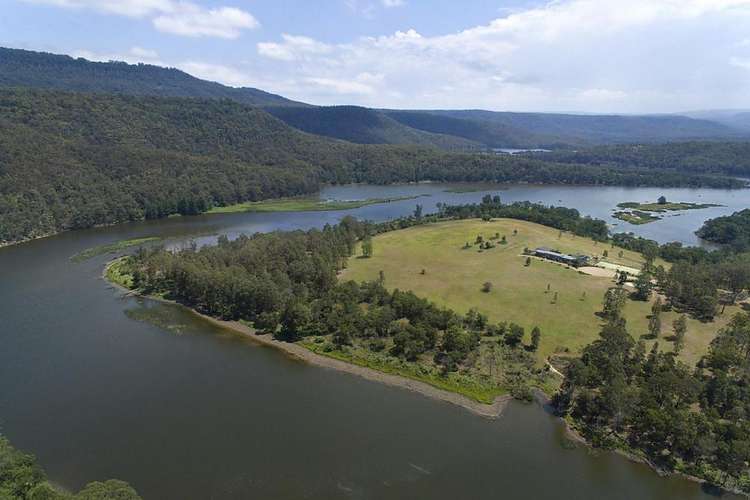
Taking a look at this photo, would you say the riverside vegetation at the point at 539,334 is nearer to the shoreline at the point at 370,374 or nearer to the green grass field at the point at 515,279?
the green grass field at the point at 515,279

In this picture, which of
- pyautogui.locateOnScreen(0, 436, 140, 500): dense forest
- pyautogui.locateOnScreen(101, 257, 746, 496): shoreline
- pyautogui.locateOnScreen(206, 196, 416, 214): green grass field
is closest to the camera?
pyautogui.locateOnScreen(0, 436, 140, 500): dense forest

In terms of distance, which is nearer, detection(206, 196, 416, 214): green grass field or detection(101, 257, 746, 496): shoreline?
detection(101, 257, 746, 496): shoreline

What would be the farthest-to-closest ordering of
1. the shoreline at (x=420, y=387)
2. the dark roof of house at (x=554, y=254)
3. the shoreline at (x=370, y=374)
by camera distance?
the dark roof of house at (x=554, y=254)
the shoreline at (x=370, y=374)
the shoreline at (x=420, y=387)

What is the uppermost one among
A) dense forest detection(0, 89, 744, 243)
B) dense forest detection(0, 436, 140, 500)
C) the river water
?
dense forest detection(0, 89, 744, 243)

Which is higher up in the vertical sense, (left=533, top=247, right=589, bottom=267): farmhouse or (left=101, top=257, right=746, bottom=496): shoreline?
(left=533, top=247, right=589, bottom=267): farmhouse

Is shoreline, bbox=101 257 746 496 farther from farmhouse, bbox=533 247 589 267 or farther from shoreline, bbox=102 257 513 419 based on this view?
farmhouse, bbox=533 247 589 267

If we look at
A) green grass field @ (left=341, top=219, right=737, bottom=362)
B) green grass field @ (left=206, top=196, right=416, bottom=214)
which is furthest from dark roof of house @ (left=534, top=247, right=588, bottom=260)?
green grass field @ (left=206, top=196, right=416, bottom=214)

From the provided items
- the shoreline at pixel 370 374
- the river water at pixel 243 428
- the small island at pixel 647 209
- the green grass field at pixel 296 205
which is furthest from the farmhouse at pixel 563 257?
the green grass field at pixel 296 205

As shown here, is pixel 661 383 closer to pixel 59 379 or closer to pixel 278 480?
pixel 278 480

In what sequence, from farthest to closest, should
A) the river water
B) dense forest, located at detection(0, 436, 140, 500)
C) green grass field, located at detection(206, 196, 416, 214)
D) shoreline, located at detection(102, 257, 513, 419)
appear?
1. green grass field, located at detection(206, 196, 416, 214)
2. shoreline, located at detection(102, 257, 513, 419)
3. the river water
4. dense forest, located at detection(0, 436, 140, 500)
